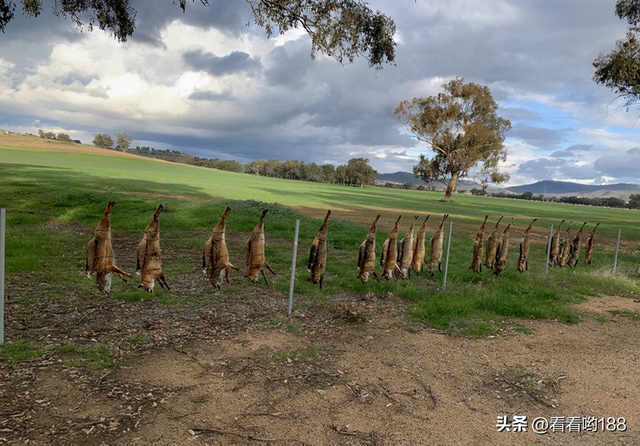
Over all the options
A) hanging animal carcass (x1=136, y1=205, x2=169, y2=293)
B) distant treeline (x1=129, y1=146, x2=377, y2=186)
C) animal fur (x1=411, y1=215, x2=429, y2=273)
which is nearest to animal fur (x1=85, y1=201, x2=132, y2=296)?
hanging animal carcass (x1=136, y1=205, x2=169, y2=293)

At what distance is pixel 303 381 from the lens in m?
4.91

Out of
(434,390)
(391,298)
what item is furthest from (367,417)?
(391,298)

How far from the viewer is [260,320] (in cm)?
690

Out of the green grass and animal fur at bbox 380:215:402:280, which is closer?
the green grass

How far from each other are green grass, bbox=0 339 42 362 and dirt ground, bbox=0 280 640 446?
133 mm

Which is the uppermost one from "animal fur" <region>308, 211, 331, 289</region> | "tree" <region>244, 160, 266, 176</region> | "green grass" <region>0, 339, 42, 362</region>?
"tree" <region>244, 160, 266, 176</region>

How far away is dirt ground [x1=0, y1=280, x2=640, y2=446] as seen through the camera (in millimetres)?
3871

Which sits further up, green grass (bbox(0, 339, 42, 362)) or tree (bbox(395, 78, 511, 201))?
tree (bbox(395, 78, 511, 201))

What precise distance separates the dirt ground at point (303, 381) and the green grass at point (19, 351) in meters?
0.13

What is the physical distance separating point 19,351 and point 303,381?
3.53 metres

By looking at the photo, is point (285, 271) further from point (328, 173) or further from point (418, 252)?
point (328, 173)

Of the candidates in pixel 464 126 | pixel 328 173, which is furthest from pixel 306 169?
pixel 464 126

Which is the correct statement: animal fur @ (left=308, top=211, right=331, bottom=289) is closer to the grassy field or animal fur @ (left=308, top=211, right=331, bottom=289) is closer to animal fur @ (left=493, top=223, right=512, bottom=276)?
the grassy field

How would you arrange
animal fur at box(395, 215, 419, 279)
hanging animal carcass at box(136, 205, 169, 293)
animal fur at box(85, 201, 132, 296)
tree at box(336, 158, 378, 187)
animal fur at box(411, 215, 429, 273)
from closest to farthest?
animal fur at box(85, 201, 132, 296) < hanging animal carcass at box(136, 205, 169, 293) < animal fur at box(395, 215, 419, 279) < animal fur at box(411, 215, 429, 273) < tree at box(336, 158, 378, 187)
